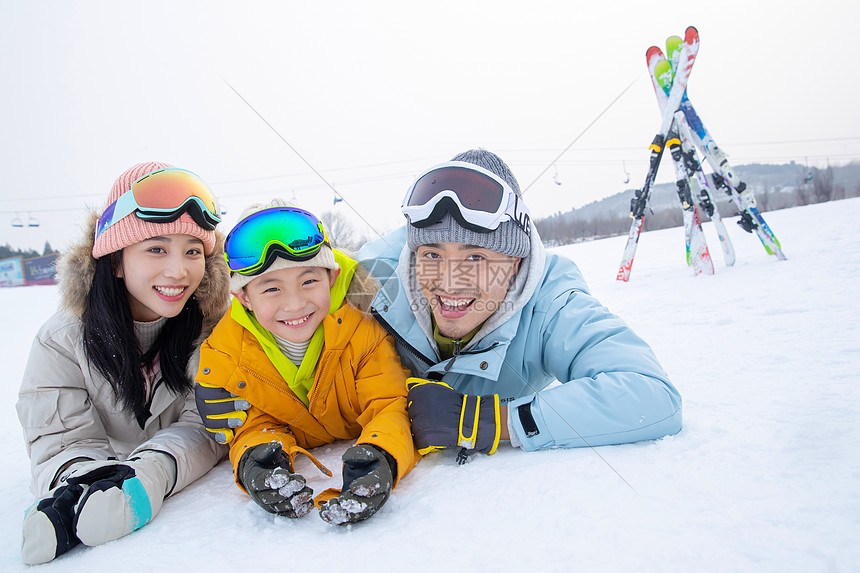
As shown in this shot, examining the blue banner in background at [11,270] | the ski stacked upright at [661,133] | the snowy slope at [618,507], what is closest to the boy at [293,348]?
the snowy slope at [618,507]

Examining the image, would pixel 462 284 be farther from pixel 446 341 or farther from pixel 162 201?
pixel 162 201

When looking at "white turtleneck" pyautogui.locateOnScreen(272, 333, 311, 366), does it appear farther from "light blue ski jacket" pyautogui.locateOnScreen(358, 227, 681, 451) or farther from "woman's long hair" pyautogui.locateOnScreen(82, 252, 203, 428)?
"woman's long hair" pyautogui.locateOnScreen(82, 252, 203, 428)

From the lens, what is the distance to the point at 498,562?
1.16m

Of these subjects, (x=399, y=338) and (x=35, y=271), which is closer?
(x=399, y=338)

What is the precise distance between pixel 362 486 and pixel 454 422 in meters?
0.50

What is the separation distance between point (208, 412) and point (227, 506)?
1.58 feet

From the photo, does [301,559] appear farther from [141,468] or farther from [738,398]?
[738,398]

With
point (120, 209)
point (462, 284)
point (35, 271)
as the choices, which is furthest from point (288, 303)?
point (35, 271)

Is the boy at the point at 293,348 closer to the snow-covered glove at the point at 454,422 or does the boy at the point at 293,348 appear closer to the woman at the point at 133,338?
the snow-covered glove at the point at 454,422

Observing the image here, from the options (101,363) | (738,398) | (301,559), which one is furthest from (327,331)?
(738,398)

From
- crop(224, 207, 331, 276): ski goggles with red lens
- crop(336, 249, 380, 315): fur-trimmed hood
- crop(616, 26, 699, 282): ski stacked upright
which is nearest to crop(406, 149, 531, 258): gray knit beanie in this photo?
crop(336, 249, 380, 315): fur-trimmed hood

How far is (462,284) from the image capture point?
222 centimetres

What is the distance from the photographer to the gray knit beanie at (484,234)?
2240 millimetres

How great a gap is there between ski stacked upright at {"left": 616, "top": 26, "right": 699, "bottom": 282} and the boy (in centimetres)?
697
